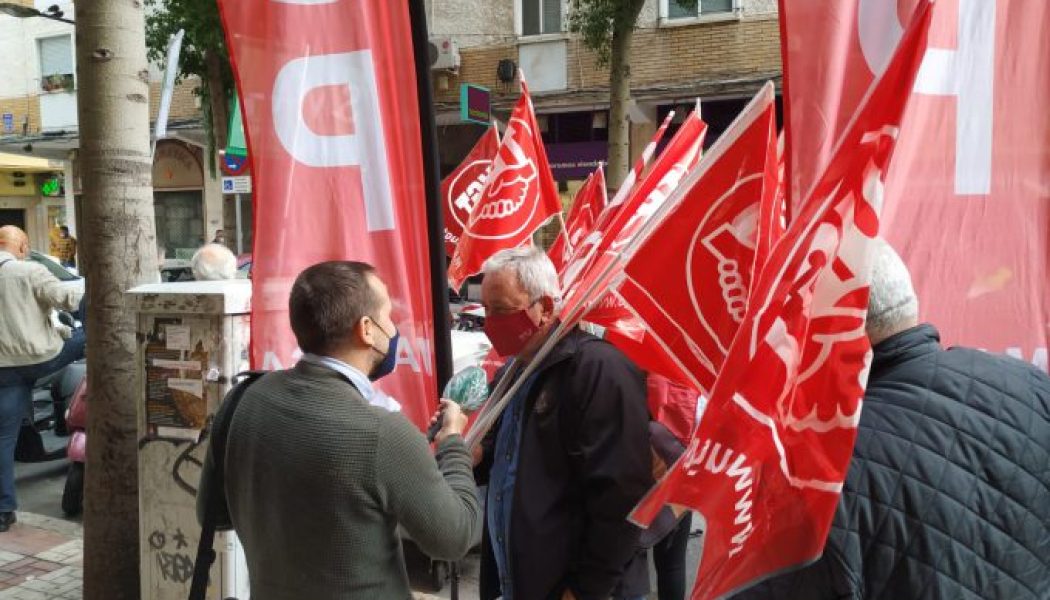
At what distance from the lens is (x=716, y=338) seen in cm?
279

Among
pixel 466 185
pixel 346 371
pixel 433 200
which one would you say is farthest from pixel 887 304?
pixel 466 185

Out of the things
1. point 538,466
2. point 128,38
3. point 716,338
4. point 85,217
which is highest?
point 128,38

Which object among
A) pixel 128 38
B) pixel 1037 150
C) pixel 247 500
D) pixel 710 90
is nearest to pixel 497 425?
pixel 247 500

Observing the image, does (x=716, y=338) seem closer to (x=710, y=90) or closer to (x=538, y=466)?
(x=538, y=466)

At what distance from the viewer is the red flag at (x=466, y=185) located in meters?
8.14

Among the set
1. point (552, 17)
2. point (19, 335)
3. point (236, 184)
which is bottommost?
point (19, 335)

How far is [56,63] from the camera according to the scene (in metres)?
24.7

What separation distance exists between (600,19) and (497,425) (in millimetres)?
11168

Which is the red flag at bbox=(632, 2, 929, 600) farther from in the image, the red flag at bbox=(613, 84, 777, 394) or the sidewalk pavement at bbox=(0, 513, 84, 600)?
the sidewalk pavement at bbox=(0, 513, 84, 600)

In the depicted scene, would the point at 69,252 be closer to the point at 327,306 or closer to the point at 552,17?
the point at 552,17

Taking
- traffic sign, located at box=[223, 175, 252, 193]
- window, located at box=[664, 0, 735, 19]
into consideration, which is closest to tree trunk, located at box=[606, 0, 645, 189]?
window, located at box=[664, 0, 735, 19]

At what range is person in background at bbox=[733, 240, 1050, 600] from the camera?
174 centimetres

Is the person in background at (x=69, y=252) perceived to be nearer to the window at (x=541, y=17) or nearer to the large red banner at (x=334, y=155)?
the window at (x=541, y=17)

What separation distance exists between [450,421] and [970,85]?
1.72 m
